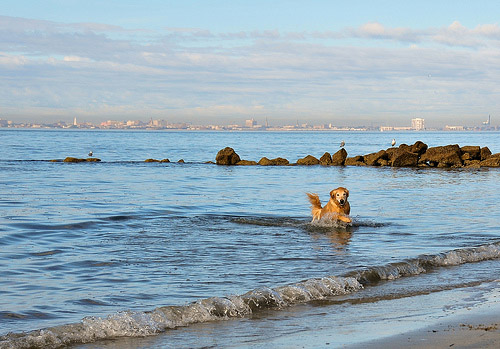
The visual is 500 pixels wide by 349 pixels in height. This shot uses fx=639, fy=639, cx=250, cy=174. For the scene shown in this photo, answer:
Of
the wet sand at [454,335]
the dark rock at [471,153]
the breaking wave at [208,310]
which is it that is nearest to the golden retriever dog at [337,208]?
the breaking wave at [208,310]

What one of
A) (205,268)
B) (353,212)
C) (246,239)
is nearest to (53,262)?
(205,268)

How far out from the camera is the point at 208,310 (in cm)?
668

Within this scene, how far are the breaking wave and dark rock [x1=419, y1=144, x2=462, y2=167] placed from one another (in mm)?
29055

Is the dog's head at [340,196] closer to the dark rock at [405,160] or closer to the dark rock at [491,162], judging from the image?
the dark rock at [405,160]

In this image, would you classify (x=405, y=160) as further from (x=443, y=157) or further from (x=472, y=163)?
(x=472, y=163)

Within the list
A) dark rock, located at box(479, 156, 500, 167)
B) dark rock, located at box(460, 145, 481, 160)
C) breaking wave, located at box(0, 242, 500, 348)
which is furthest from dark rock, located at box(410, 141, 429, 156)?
breaking wave, located at box(0, 242, 500, 348)

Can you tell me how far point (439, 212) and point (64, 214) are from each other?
30.0 ft

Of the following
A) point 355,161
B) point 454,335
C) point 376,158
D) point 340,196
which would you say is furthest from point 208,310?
point 355,161

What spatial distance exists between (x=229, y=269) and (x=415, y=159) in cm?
3072

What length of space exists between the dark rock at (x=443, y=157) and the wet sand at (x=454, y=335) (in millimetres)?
32127

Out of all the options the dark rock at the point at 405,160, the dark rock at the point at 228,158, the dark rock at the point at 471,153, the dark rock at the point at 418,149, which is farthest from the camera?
the dark rock at the point at 418,149

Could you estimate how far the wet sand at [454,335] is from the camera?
5.22 m

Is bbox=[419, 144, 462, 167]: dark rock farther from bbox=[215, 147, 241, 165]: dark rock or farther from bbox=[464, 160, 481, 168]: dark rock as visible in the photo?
bbox=[215, 147, 241, 165]: dark rock

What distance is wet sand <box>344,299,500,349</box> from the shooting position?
522 cm
